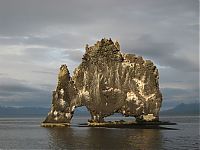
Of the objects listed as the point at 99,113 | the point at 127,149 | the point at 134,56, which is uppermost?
the point at 134,56

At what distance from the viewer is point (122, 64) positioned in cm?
14100

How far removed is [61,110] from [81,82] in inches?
522

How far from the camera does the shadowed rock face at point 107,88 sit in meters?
137

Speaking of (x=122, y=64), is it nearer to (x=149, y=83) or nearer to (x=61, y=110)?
(x=149, y=83)

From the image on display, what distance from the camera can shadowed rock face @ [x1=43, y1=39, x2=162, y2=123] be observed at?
137 m

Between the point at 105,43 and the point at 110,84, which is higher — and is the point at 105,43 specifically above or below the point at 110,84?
above

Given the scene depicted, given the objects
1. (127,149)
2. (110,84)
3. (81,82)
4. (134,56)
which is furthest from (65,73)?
(127,149)

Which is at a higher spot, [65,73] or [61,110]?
[65,73]

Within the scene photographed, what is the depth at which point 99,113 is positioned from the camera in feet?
453

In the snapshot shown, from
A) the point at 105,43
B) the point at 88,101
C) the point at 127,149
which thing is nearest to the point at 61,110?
the point at 88,101

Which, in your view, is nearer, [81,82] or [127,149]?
[127,149]

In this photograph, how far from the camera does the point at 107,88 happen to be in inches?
5438

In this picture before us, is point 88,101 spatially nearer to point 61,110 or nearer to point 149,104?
point 61,110

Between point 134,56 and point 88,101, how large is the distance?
940 inches
